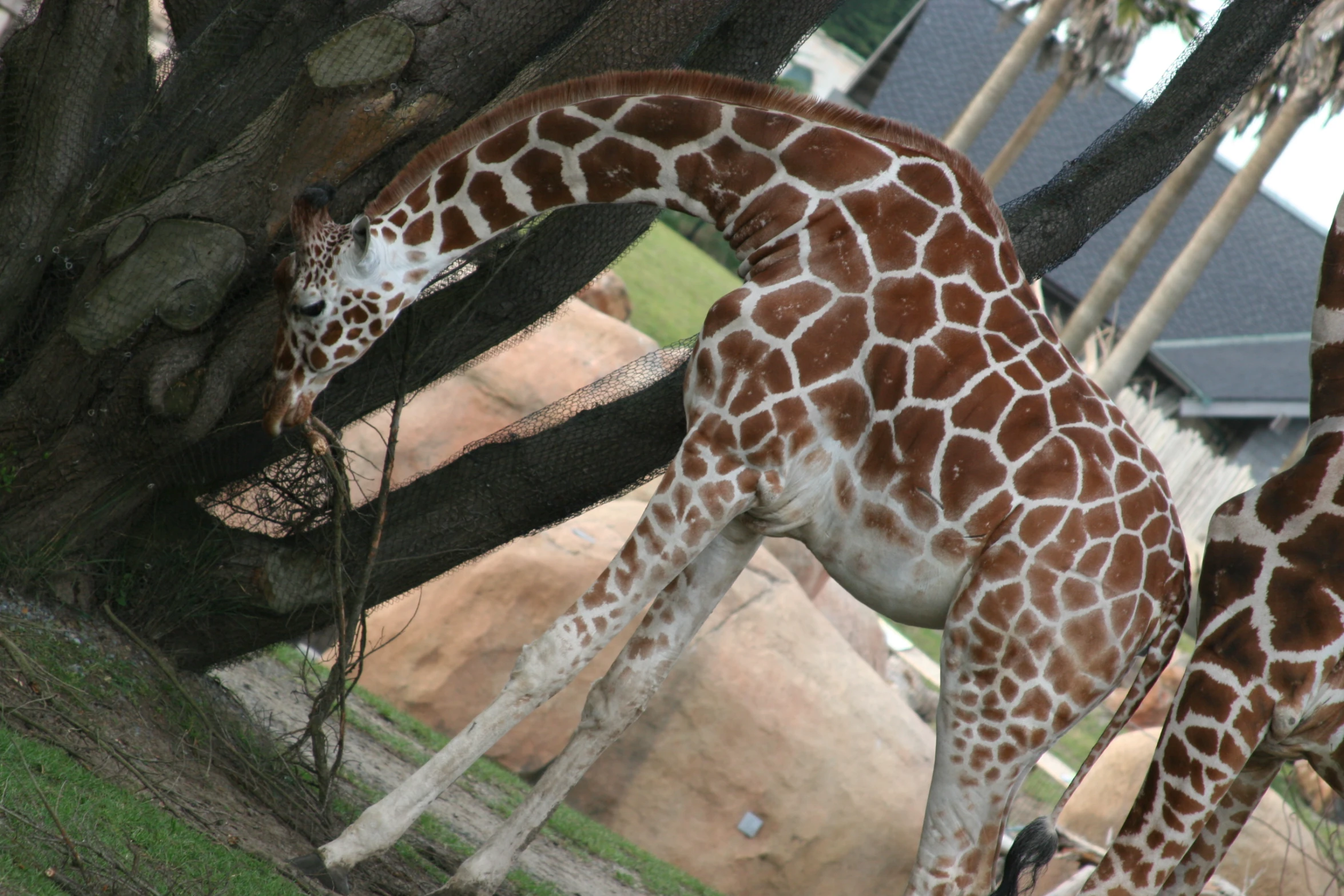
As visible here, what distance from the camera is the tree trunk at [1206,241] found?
1522 centimetres

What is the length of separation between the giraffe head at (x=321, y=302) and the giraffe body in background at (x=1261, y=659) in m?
3.00

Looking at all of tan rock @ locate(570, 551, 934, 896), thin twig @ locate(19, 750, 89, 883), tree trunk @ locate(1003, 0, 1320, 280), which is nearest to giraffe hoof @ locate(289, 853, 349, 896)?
thin twig @ locate(19, 750, 89, 883)

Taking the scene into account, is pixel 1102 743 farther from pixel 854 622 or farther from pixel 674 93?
pixel 854 622

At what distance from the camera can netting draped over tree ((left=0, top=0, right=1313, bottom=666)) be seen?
14.1ft

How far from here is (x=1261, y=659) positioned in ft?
12.6

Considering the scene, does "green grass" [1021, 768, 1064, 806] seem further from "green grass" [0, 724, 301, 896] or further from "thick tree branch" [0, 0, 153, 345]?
"thick tree branch" [0, 0, 153, 345]

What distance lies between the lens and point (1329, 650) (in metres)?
3.78

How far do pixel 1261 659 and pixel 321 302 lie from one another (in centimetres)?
331

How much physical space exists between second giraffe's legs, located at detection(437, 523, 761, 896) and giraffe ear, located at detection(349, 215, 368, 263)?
1547 millimetres

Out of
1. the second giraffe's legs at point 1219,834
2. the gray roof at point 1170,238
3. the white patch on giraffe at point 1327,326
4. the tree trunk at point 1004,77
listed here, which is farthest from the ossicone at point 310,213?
the gray roof at point 1170,238

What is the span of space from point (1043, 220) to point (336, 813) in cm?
385

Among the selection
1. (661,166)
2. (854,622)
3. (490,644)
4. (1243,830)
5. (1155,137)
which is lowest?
(854,622)

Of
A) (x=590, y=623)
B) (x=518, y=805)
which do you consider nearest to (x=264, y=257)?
(x=590, y=623)

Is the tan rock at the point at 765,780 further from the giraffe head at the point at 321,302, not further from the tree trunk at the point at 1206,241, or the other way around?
the tree trunk at the point at 1206,241
